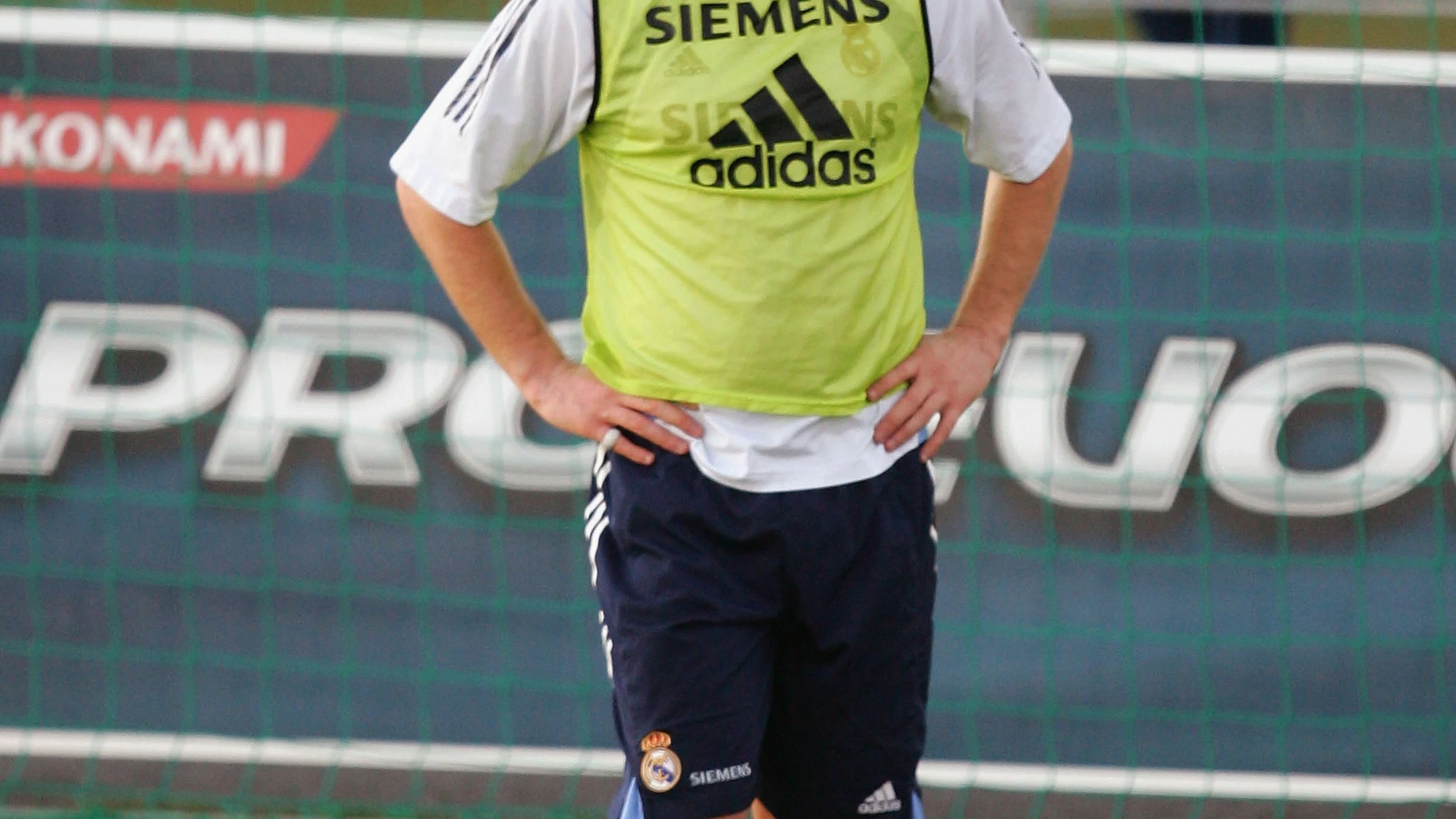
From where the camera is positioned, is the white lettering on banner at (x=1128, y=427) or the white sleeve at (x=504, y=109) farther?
the white lettering on banner at (x=1128, y=427)

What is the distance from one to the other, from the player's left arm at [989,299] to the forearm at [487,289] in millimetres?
449

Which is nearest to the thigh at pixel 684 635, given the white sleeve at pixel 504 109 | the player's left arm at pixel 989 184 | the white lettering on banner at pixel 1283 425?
the player's left arm at pixel 989 184

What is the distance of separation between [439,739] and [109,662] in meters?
0.73

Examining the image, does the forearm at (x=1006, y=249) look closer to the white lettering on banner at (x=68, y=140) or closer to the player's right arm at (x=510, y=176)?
the player's right arm at (x=510, y=176)

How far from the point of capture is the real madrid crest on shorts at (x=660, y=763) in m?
1.78

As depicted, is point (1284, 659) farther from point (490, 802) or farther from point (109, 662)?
point (109, 662)

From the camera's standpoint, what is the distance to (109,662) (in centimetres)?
331

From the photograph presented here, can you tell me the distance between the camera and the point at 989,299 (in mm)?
1997

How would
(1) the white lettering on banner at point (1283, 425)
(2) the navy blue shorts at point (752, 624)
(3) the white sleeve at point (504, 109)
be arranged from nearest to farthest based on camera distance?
1. (3) the white sleeve at point (504, 109)
2. (2) the navy blue shorts at point (752, 624)
3. (1) the white lettering on banner at point (1283, 425)

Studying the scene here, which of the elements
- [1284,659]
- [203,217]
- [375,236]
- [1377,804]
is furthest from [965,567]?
[203,217]

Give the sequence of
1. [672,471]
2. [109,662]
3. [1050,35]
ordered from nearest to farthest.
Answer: [672,471], [1050,35], [109,662]

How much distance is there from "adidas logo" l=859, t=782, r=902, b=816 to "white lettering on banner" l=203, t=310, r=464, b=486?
1589 millimetres

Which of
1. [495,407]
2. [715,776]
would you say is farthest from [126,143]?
[715,776]

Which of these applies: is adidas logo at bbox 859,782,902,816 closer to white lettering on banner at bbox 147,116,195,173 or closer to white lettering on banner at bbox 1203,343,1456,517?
white lettering on banner at bbox 1203,343,1456,517
